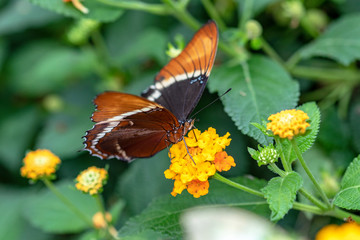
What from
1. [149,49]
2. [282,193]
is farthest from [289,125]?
[149,49]

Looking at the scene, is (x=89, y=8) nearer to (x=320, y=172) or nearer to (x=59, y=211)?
(x=59, y=211)

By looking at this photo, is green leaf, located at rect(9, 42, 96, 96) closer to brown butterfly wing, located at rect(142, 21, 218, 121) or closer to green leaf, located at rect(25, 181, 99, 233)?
green leaf, located at rect(25, 181, 99, 233)

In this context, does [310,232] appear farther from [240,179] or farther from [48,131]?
[48,131]

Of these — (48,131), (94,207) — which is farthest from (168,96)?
(48,131)

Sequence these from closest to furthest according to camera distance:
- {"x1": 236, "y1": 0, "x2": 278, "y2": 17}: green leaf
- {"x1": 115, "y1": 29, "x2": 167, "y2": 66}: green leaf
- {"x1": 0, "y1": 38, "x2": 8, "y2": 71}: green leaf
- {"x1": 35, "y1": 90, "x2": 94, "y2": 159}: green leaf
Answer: {"x1": 236, "y1": 0, "x2": 278, "y2": 17}: green leaf, {"x1": 115, "y1": 29, "x2": 167, "y2": 66}: green leaf, {"x1": 35, "y1": 90, "x2": 94, "y2": 159}: green leaf, {"x1": 0, "y1": 38, "x2": 8, "y2": 71}: green leaf

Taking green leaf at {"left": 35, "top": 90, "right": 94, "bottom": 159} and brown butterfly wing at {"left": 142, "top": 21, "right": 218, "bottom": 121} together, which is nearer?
brown butterfly wing at {"left": 142, "top": 21, "right": 218, "bottom": 121}

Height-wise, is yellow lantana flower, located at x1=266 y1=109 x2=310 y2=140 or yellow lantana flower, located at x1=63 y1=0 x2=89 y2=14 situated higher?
yellow lantana flower, located at x1=63 y1=0 x2=89 y2=14

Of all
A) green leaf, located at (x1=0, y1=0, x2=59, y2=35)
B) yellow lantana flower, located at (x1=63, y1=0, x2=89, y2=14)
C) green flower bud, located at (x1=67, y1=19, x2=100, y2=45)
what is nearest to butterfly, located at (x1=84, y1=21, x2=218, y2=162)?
yellow lantana flower, located at (x1=63, y1=0, x2=89, y2=14)
